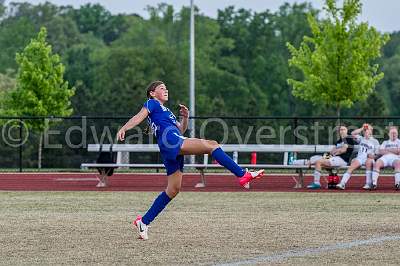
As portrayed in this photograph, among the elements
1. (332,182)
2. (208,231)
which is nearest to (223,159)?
(208,231)

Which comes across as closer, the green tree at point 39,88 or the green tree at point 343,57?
the green tree at point 343,57

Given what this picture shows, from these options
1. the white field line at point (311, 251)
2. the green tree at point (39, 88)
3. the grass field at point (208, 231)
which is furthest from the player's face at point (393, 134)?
the green tree at point (39, 88)

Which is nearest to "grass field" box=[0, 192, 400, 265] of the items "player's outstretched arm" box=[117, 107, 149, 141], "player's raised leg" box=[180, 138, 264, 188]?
"player's raised leg" box=[180, 138, 264, 188]

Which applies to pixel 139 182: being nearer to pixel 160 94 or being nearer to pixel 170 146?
pixel 160 94

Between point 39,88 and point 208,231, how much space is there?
32575 millimetres

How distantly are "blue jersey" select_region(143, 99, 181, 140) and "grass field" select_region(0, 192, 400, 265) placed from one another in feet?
4.04

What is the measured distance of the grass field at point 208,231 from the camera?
32.9ft

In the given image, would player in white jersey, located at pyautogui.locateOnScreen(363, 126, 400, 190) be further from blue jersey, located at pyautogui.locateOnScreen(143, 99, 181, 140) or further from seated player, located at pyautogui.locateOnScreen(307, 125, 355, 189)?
blue jersey, located at pyautogui.locateOnScreen(143, 99, 181, 140)

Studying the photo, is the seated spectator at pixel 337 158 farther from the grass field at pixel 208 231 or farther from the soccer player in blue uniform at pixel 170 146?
the soccer player in blue uniform at pixel 170 146

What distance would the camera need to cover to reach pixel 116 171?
100ft

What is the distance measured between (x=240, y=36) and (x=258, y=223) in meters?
87.9

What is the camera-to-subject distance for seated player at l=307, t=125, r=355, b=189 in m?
22.7

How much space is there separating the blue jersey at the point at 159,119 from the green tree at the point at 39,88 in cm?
3230

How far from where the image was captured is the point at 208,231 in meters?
12.6
